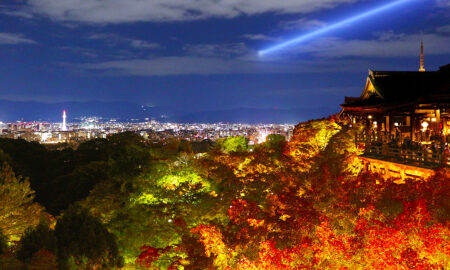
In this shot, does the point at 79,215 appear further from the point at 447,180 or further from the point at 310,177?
the point at 447,180

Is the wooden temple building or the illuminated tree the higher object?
the wooden temple building

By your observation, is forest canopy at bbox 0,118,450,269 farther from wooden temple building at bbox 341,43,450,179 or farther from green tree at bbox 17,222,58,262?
wooden temple building at bbox 341,43,450,179

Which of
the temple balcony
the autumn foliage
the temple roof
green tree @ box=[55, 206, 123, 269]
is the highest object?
the temple roof

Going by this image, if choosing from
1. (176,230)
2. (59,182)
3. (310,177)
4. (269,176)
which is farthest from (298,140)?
(59,182)

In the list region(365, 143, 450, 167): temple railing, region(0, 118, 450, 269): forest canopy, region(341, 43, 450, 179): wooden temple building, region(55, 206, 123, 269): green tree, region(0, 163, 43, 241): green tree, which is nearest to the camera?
region(0, 118, 450, 269): forest canopy

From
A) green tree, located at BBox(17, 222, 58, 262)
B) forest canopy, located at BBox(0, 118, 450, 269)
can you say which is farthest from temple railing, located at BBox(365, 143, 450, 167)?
green tree, located at BBox(17, 222, 58, 262)

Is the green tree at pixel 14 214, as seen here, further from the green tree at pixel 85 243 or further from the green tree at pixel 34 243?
the green tree at pixel 34 243

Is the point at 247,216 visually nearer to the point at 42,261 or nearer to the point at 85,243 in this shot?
the point at 85,243

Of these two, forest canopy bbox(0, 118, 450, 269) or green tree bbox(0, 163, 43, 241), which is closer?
forest canopy bbox(0, 118, 450, 269)
